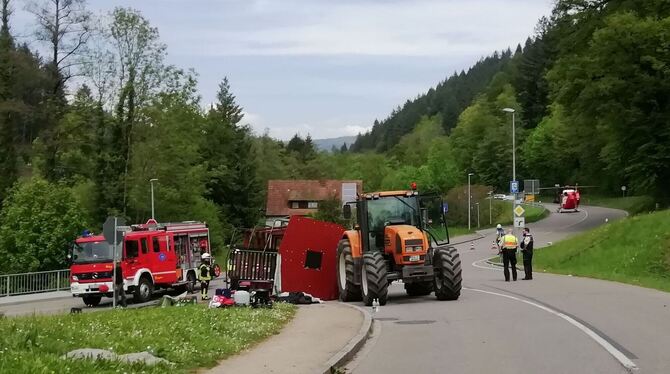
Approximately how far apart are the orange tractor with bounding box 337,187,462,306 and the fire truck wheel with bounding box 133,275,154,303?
1053cm

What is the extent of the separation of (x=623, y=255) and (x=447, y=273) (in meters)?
13.7

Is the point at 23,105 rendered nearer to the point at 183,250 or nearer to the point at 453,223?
the point at 183,250

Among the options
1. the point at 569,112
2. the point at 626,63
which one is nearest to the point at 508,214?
the point at 569,112

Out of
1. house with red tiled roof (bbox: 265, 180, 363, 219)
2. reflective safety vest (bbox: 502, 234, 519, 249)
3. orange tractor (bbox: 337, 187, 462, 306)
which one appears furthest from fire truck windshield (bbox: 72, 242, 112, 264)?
house with red tiled roof (bbox: 265, 180, 363, 219)

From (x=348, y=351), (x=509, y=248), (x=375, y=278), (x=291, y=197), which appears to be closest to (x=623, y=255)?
(x=509, y=248)

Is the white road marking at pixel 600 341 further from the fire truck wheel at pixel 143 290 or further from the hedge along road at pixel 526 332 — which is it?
the fire truck wheel at pixel 143 290

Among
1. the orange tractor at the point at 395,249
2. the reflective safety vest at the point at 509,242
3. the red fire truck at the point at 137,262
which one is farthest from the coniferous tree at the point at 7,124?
the orange tractor at the point at 395,249

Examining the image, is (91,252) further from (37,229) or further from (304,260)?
(37,229)

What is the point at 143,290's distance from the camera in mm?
29078

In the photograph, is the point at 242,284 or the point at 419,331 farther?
the point at 242,284

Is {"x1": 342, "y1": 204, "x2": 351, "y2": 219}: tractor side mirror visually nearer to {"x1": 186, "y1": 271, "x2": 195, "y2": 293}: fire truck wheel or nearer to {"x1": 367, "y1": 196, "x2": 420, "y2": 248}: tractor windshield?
{"x1": 367, "y1": 196, "x2": 420, "y2": 248}: tractor windshield

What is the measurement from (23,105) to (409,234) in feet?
119

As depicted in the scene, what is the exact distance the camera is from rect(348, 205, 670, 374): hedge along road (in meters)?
10.2

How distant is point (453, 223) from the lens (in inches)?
3396
